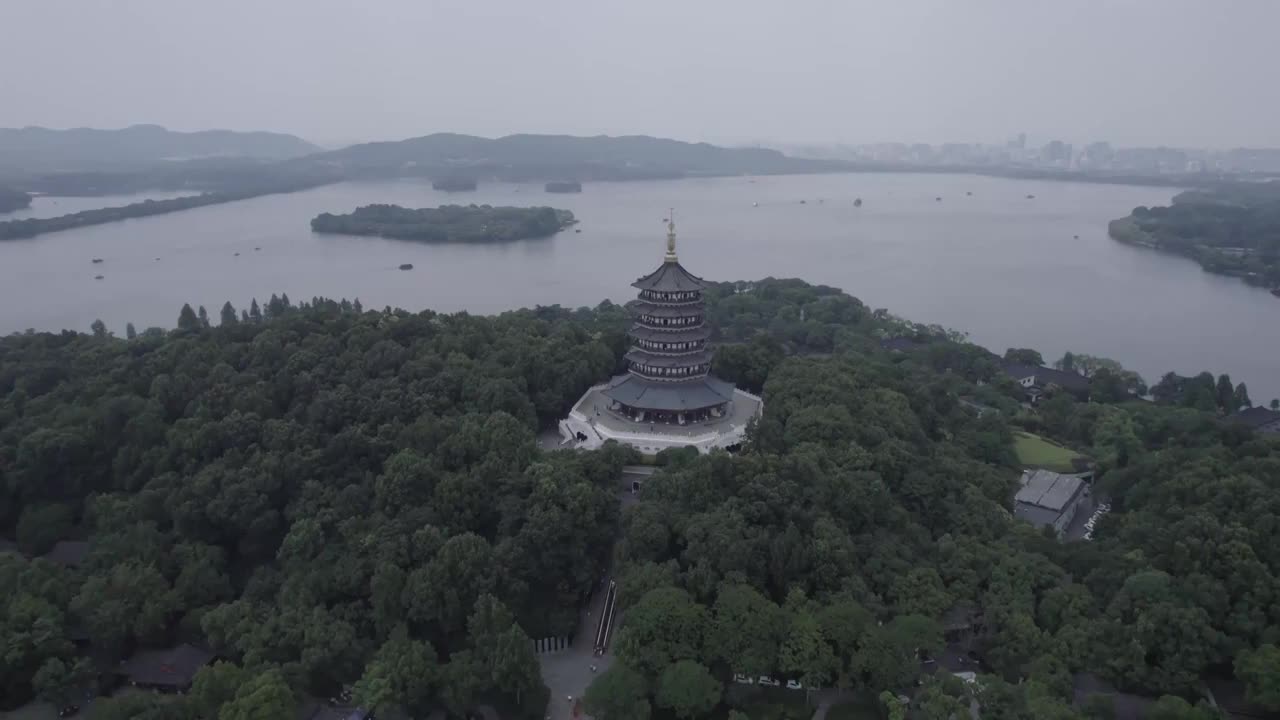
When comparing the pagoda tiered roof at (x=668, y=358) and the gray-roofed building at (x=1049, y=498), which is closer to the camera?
the gray-roofed building at (x=1049, y=498)

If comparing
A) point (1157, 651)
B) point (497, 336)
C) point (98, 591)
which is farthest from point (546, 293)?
point (1157, 651)

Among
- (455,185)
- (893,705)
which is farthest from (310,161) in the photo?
(893,705)

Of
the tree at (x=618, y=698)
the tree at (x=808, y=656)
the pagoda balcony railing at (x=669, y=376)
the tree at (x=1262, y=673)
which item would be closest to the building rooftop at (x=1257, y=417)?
the tree at (x=1262, y=673)

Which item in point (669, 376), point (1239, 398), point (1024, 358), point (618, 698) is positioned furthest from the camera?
point (1024, 358)

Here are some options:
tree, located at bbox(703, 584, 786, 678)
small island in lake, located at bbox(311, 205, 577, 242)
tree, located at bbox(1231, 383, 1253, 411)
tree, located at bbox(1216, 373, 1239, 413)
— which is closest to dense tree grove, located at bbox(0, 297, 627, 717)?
tree, located at bbox(703, 584, 786, 678)

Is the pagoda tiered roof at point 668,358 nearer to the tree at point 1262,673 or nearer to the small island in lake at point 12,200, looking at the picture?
the tree at point 1262,673

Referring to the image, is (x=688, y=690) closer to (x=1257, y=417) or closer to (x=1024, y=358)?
(x=1257, y=417)
